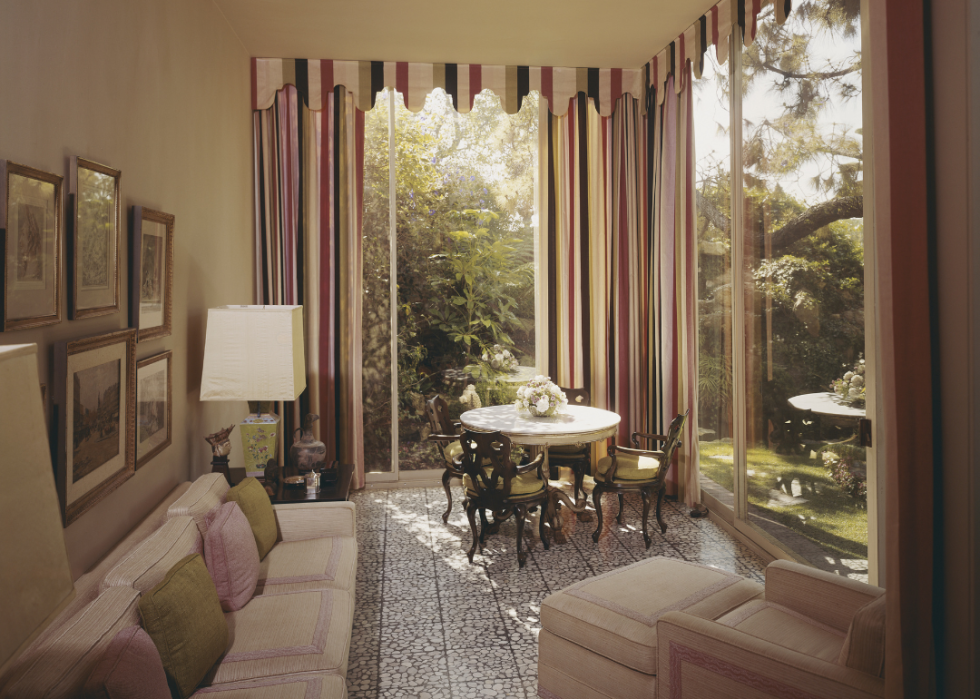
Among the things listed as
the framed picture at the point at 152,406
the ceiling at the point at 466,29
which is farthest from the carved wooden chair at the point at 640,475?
the ceiling at the point at 466,29

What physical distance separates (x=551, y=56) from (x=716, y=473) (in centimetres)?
348

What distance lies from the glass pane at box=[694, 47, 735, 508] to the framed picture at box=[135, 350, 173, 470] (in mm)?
3466

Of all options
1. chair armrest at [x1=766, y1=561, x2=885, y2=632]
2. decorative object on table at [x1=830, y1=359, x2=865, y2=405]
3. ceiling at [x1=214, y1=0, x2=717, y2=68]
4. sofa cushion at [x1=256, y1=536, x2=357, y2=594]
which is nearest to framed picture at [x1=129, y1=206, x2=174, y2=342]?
sofa cushion at [x1=256, y1=536, x2=357, y2=594]

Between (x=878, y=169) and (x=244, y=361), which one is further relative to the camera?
(x=244, y=361)

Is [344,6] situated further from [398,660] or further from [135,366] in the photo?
[398,660]

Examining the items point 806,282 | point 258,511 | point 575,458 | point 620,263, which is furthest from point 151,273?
point 620,263

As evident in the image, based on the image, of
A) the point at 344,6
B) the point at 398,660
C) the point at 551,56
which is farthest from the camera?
the point at 551,56

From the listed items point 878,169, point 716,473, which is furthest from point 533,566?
point 878,169

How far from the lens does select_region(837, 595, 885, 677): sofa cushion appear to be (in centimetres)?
189

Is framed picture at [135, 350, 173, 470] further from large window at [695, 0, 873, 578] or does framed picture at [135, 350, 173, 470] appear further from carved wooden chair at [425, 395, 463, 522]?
large window at [695, 0, 873, 578]

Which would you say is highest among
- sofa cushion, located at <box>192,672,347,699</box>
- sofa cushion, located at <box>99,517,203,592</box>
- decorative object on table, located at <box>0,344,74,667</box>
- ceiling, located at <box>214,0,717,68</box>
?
ceiling, located at <box>214,0,717,68</box>

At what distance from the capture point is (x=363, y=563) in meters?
4.24

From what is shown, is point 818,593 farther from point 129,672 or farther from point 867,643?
point 129,672

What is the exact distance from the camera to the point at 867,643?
75.5 inches
